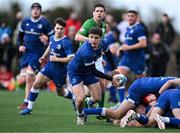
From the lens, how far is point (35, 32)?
55.5 ft

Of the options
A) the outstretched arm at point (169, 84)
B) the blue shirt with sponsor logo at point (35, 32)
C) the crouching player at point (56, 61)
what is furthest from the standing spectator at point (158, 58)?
the outstretched arm at point (169, 84)

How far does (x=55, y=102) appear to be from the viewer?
1942cm

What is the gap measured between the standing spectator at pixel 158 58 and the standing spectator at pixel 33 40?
772 centimetres

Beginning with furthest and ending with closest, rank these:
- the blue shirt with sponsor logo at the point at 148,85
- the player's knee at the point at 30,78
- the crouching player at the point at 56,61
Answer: the player's knee at the point at 30,78, the crouching player at the point at 56,61, the blue shirt with sponsor logo at the point at 148,85

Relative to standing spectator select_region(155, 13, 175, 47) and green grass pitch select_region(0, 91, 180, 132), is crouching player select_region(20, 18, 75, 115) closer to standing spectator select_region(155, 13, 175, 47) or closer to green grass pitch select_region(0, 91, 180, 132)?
green grass pitch select_region(0, 91, 180, 132)

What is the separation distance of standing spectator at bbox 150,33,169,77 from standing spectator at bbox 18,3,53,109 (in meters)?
7.72

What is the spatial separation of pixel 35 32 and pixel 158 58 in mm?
8277

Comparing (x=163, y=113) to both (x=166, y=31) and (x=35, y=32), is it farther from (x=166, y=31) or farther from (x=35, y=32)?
(x=166, y=31)

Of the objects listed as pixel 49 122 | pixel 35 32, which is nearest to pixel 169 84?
pixel 49 122

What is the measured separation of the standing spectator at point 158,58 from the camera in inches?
947

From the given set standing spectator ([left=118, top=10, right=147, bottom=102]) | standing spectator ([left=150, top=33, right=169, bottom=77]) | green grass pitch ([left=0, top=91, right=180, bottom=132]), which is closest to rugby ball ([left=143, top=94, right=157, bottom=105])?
green grass pitch ([left=0, top=91, right=180, bottom=132])

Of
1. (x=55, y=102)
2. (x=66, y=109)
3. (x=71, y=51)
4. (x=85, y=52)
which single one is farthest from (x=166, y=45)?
(x=85, y=52)

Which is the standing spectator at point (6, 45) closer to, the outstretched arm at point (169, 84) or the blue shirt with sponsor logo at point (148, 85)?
the blue shirt with sponsor logo at point (148, 85)

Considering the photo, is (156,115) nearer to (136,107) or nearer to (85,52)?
(136,107)
